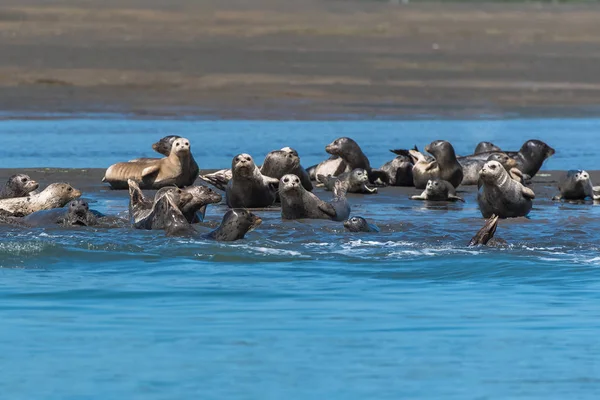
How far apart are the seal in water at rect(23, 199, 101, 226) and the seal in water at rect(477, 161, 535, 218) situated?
10.4ft

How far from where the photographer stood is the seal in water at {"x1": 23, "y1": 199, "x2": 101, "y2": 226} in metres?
10.6

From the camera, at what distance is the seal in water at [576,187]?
12.6 m

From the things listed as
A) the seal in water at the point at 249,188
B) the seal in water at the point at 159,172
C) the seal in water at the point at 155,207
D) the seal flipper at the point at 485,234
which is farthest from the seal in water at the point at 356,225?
the seal in water at the point at 159,172

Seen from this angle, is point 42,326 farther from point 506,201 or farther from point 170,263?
point 506,201

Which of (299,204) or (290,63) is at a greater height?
(290,63)

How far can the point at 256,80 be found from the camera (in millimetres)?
25078

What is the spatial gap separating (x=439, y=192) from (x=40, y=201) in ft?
11.7

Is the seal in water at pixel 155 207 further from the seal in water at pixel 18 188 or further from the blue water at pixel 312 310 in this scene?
the seal in water at pixel 18 188

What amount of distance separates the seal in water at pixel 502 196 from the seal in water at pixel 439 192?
1148mm

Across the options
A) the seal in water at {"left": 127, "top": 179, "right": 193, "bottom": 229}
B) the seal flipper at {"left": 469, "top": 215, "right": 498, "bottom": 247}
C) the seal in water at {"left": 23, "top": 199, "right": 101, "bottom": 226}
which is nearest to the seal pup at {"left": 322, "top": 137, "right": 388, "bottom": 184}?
the seal in water at {"left": 127, "top": 179, "right": 193, "bottom": 229}

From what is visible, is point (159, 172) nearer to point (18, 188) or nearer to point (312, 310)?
point (18, 188)

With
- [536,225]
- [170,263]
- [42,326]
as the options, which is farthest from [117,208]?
[42,326]

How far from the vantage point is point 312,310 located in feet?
26.6

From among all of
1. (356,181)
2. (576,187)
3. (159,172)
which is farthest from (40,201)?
(576,187)
